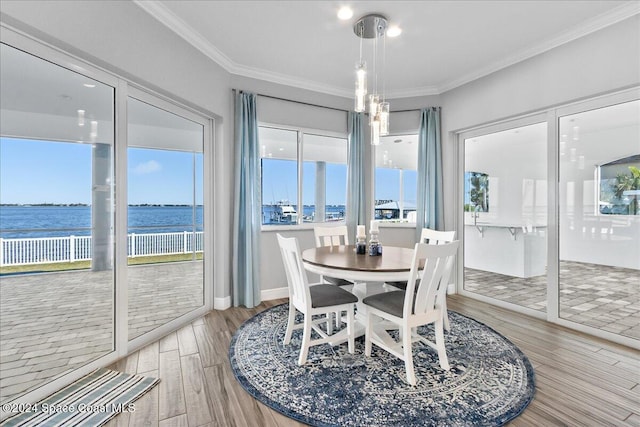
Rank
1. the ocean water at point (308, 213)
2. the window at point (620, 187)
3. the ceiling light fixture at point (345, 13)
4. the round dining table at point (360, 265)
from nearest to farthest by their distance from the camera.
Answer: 1. the round dining table at point (360, 265)
2. the ceiling light fixture at point (345, 13)
3. the window at point (620, 187)
4. the ocean water at point (308, 213)

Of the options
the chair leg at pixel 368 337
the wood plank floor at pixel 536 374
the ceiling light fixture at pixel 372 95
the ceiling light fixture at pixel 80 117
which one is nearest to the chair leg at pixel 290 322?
the wood plank floor at pixel 536 374

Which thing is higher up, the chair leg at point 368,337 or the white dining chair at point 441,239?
the white dining chair at point 441,239

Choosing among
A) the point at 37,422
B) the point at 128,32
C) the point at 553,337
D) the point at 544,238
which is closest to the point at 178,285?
the point at 37,422

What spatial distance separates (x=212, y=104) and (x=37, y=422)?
2.91 m

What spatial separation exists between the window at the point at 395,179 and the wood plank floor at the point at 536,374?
201 centimetres

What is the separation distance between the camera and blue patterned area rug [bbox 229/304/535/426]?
175cm

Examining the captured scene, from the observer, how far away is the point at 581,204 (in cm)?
302

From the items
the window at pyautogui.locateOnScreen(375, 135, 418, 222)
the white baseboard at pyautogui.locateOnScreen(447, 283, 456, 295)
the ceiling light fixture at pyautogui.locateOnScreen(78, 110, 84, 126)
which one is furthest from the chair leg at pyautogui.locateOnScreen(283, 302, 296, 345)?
the white baseboard at pyautogui.locateOnScreen(447, 283, 456, 295)

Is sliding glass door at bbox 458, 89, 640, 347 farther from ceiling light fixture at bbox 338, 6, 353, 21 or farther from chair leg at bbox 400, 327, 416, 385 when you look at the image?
ceiling light fixture at bbox 338, 6, 353, 21

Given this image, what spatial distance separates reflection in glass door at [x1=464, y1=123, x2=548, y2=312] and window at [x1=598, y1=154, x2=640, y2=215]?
0.51 meters

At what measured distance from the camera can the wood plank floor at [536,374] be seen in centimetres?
173

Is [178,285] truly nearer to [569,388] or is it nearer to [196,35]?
[196,35]

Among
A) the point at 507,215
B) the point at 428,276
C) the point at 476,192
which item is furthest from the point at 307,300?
the point at 476,192

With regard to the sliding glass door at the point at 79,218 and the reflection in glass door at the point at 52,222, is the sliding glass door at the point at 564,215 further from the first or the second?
the reflection in glass door at the point at 52,222
